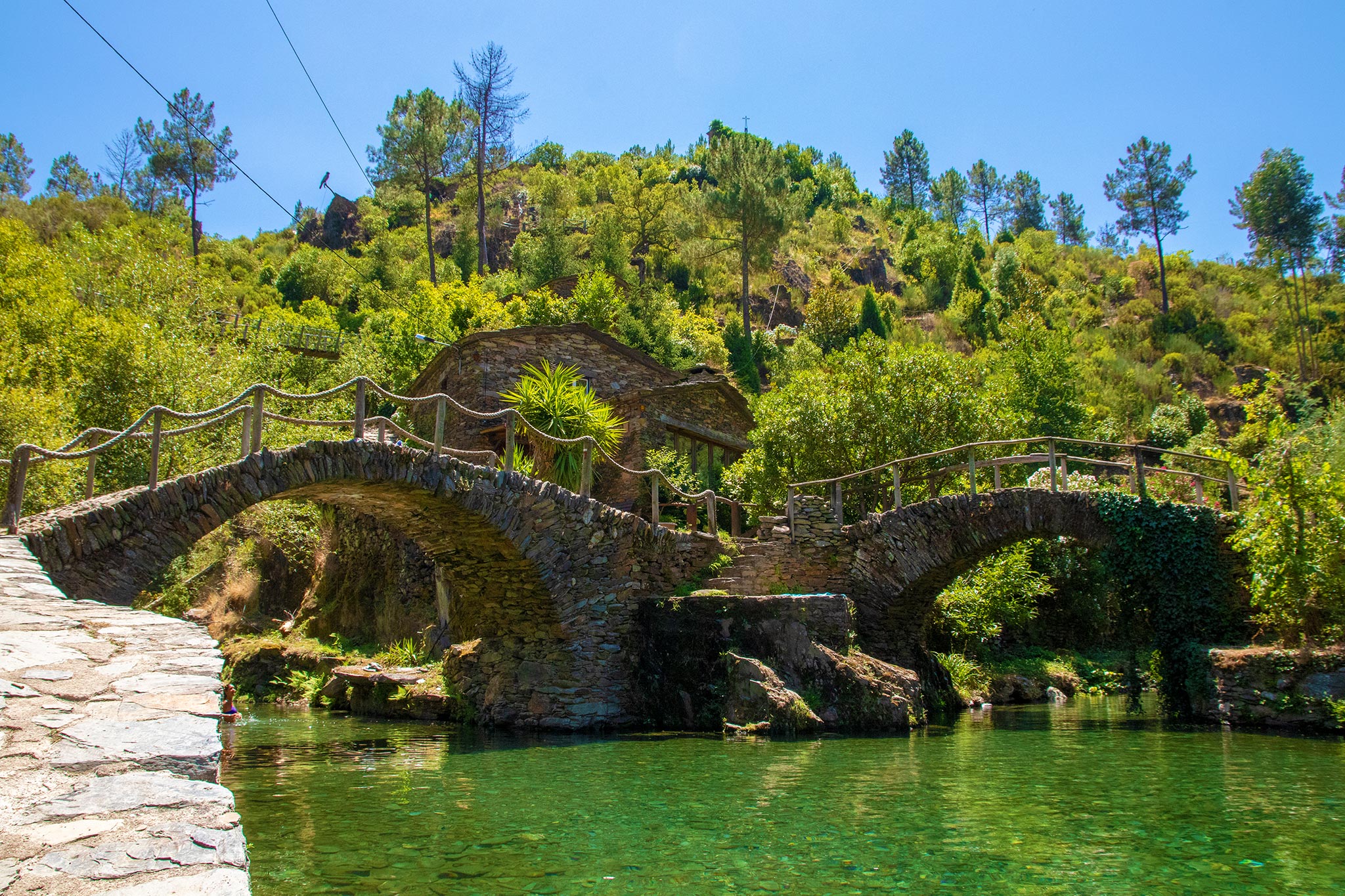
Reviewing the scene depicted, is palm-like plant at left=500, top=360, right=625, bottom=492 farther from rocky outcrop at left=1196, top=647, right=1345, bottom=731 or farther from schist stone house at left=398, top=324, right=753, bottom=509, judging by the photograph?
rocky outcrop at left=1196, top=647, right=1345, bottom=731

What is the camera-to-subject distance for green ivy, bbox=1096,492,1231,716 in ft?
46.9

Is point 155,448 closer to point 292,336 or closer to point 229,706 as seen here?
point 229,706

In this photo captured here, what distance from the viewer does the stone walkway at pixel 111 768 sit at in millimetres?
2326

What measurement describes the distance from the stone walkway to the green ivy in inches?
550

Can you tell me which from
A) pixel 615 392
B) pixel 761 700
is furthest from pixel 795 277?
pixel 761 700

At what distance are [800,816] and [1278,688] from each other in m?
9.18

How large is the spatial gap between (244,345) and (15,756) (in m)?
31.7

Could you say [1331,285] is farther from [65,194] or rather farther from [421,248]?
[65,194]

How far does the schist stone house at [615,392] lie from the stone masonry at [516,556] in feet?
20.6

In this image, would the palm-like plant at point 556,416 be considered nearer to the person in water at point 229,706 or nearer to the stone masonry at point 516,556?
the stone masonry at point 516,556

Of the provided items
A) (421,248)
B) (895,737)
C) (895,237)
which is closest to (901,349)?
(895,737)

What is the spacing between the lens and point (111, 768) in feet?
9.58

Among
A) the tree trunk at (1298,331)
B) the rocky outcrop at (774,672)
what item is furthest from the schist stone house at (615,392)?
the tree trunk at (1298,331)

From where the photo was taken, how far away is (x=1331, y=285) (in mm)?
47812
